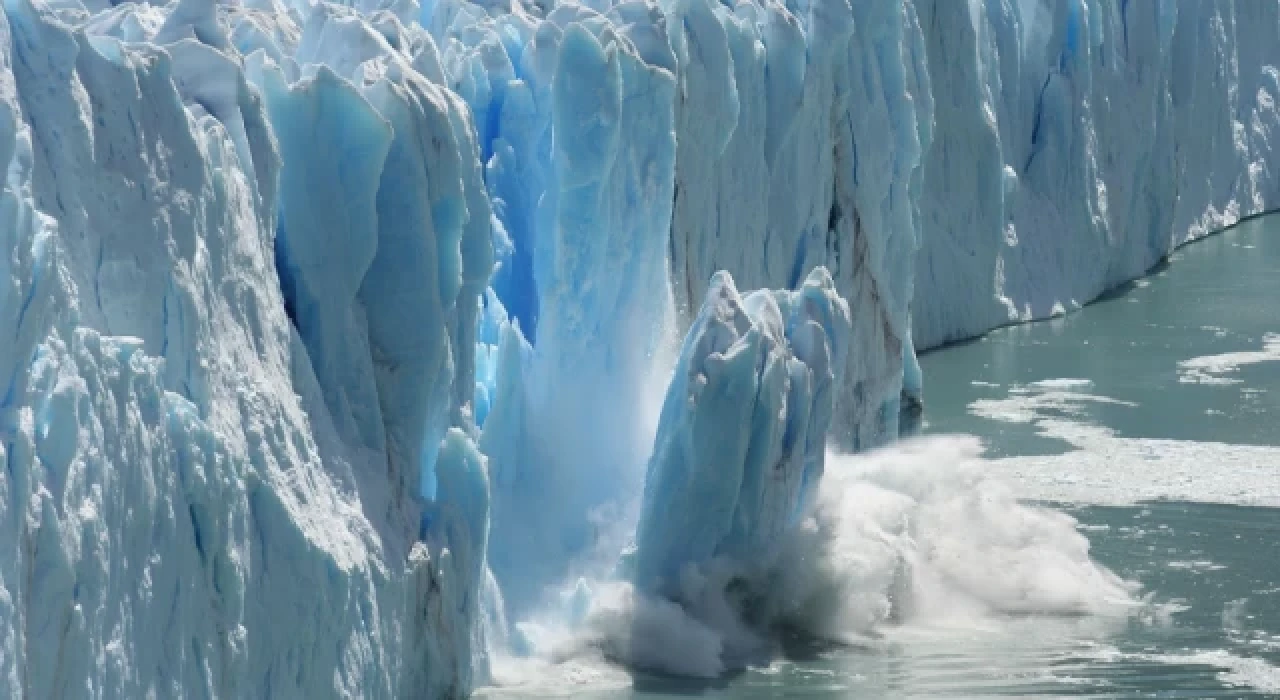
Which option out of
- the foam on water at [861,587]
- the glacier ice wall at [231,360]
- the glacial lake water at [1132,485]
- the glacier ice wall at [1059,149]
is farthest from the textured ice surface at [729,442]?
the glacier ice wall at [1059,149]

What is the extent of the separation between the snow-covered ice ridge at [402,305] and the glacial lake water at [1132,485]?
39.9 inches

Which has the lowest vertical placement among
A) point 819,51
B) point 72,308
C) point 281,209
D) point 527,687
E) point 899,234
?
point 527,687

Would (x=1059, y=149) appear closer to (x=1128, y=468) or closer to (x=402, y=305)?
(x=1128, y=468)

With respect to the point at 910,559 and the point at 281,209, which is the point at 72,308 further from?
the point at 910,559

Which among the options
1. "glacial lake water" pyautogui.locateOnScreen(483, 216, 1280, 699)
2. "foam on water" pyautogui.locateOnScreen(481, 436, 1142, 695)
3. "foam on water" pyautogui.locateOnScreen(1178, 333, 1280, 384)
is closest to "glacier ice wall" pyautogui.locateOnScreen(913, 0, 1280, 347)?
"glacial lake water" pyautogui.locateOnScreen(483, 216, 1280, 699)

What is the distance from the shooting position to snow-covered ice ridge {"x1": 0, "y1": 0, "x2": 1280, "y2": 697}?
7.75m

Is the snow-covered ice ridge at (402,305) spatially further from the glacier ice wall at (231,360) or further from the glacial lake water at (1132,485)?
the glacial lake water at (1132,485)

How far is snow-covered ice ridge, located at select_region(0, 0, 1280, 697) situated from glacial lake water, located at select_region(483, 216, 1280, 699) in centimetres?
101

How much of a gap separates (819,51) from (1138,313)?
8.33m

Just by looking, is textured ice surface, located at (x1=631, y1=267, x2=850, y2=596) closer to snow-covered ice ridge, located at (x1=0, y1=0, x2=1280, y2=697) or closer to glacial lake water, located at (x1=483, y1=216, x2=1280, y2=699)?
snow-covered ice ridge, located at (x1=0, y1=0, x2=1280, y2=697)

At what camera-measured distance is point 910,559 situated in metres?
13.1

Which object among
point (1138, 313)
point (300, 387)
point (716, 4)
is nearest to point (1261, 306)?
point (1138, 313)

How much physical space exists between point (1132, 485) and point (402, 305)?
7524 millimetres

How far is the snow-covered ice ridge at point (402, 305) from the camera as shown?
7.75m
